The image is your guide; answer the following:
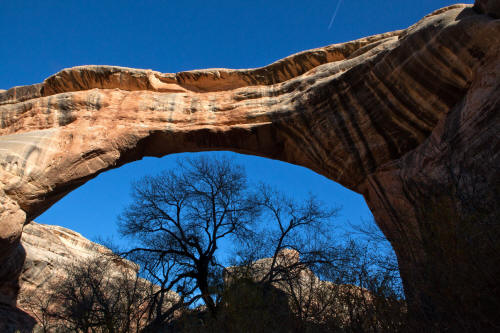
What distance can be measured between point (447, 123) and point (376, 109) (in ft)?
6.23

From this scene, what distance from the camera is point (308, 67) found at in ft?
39.9

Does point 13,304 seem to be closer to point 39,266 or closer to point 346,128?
point 39,266

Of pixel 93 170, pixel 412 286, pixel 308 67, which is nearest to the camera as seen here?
pixel 412 286

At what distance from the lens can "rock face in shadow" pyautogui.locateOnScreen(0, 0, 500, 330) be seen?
6219 millimetres

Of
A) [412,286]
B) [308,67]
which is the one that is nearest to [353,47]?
[308,67]

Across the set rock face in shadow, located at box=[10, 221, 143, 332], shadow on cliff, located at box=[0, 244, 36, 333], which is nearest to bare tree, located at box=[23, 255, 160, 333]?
rock face in shadow, located at box=[10, 221, 143, 332]

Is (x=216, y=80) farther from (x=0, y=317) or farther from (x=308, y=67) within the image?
(x=0, y=317)

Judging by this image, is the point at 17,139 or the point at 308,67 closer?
the point at 17,139

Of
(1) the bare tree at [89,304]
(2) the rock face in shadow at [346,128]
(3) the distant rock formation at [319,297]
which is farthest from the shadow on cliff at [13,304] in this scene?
(3) the distant rock formation at [319,297]

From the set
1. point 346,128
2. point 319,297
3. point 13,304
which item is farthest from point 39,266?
point 346,128

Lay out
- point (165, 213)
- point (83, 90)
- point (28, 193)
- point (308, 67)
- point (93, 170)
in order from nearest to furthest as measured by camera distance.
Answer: point (28, 193), point (93, 170), point (308, 67), point (83, 90), point (165, 213)

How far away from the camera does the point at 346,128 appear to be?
10.1 meters

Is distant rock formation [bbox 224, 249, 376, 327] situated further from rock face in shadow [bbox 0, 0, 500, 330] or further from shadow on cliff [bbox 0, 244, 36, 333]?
shadow on cliff [bbox 0, 244, 36, 333]

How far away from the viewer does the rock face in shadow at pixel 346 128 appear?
622cm
